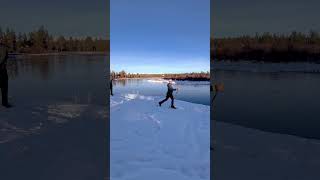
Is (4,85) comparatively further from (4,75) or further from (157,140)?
(157,140)

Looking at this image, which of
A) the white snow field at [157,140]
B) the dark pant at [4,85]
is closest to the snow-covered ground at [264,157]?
the white snow field at [157,140]

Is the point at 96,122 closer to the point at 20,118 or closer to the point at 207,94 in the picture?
the point at 20,118

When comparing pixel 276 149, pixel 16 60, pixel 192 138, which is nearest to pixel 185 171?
pixel 192 138

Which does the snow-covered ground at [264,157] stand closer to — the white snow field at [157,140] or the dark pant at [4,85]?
the white snow field at [157,140]

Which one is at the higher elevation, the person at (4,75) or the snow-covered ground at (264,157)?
the person at (4,75)

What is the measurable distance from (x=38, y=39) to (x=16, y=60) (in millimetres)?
690

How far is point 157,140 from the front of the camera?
203 inches

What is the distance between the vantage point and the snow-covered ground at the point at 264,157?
3.79 m

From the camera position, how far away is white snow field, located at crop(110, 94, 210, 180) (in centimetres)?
389

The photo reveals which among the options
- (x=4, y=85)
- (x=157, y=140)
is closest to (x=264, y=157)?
(x=157, y=140)

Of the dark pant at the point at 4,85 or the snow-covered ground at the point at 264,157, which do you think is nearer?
the snow-covered ground at the point at 264,157

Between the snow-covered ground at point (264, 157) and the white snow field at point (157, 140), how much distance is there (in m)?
Answer: 0.27

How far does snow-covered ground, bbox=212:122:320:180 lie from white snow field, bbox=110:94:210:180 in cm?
27

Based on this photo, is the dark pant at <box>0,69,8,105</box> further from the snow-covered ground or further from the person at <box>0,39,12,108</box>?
the snow-covered ground
